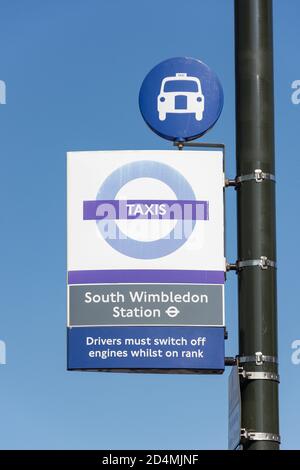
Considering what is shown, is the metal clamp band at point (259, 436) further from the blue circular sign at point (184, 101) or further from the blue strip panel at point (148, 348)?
the blue circular sign at point (184, 101)

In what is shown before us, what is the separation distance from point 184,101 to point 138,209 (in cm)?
123

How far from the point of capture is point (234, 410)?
7.33 metres

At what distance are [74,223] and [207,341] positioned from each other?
1526 millimetres

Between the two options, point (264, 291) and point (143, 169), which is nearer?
point (264, 291)

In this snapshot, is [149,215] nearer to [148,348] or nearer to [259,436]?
[148,348]

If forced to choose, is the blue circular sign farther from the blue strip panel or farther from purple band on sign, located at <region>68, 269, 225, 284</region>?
the blue strip panel

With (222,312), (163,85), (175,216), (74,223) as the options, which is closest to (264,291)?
(222,312)

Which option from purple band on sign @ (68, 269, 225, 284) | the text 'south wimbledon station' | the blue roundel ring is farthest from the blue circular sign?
purple band on sign @ (68, 269, 225, 284)

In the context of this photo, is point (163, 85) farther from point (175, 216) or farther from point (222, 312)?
point (222, 312)

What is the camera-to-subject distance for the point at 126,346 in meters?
7.67

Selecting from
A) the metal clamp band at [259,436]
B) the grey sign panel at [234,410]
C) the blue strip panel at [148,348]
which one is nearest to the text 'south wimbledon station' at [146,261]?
the blue strip panel at [148,348]

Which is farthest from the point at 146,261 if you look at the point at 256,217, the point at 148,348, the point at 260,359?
the point at 260,359

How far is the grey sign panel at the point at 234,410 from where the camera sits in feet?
23.2

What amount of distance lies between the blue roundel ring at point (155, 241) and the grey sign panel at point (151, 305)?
31 cm
